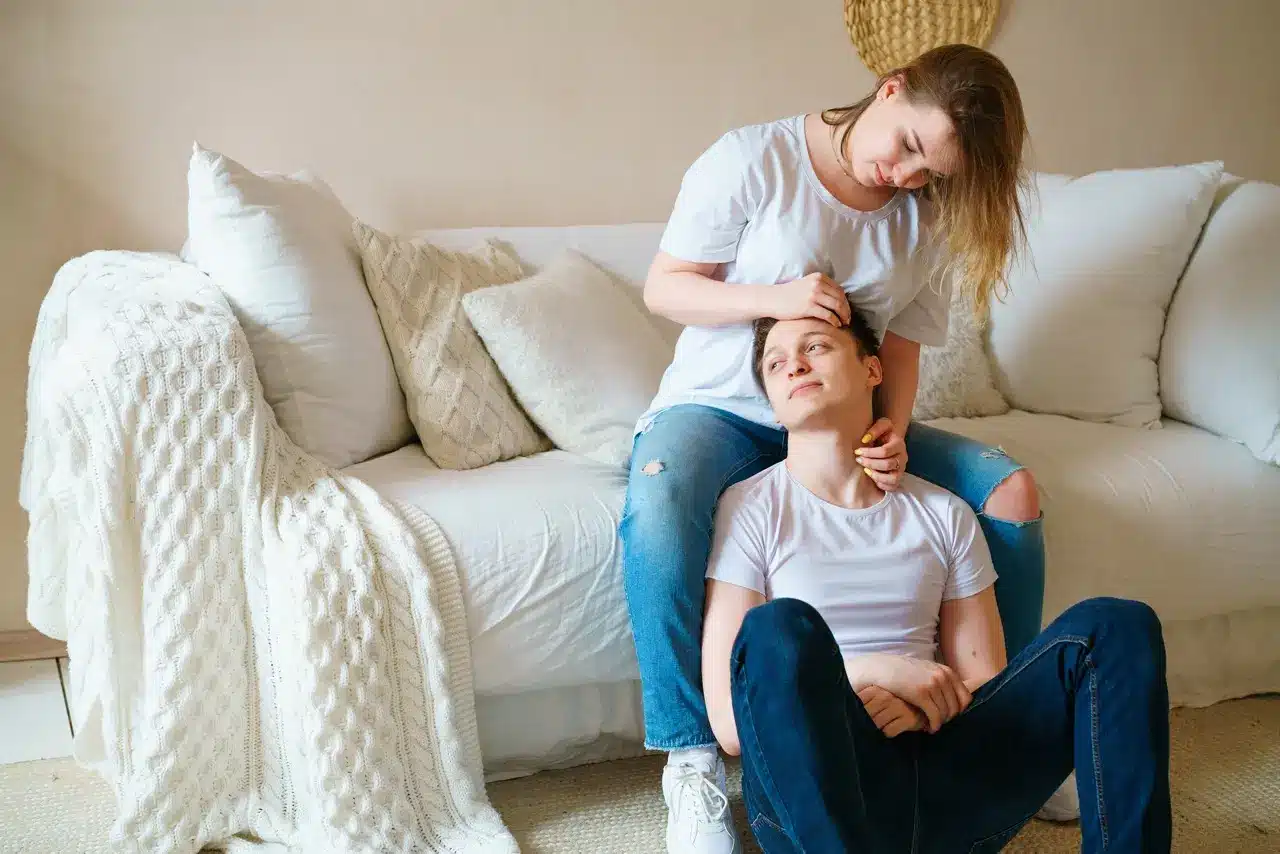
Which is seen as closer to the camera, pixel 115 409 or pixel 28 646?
pixel 115 409

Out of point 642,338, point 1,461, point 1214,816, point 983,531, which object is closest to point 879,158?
point 983,531

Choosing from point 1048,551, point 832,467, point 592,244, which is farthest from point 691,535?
point 592,244

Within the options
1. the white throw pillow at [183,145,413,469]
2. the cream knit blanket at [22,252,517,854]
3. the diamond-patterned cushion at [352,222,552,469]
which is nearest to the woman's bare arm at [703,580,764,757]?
the cream knit blanket at [22,252,517,854]

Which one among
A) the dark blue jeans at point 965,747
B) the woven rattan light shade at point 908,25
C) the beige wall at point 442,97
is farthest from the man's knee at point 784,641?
the woven rattan light shade at point 908,25

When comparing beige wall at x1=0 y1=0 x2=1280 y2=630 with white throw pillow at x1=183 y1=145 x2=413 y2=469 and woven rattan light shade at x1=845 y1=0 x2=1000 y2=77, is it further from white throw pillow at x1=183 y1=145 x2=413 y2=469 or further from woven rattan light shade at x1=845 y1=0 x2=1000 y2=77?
white throw pillow at x1=183 y1=145 x2=413 y2=469

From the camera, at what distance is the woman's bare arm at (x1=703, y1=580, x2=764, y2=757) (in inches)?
52.7

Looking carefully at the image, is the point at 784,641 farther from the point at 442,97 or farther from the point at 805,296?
the point at 442,97

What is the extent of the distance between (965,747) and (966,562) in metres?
0.29

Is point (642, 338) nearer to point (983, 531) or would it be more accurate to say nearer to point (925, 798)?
point (983, 531)

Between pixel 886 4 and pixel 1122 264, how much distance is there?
883 mm

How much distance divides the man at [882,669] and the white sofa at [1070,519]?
265 mm

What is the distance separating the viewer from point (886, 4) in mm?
2611

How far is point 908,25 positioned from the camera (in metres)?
2.64

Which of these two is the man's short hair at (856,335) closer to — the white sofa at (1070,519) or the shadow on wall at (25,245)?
the white sofa at (1070,519)
